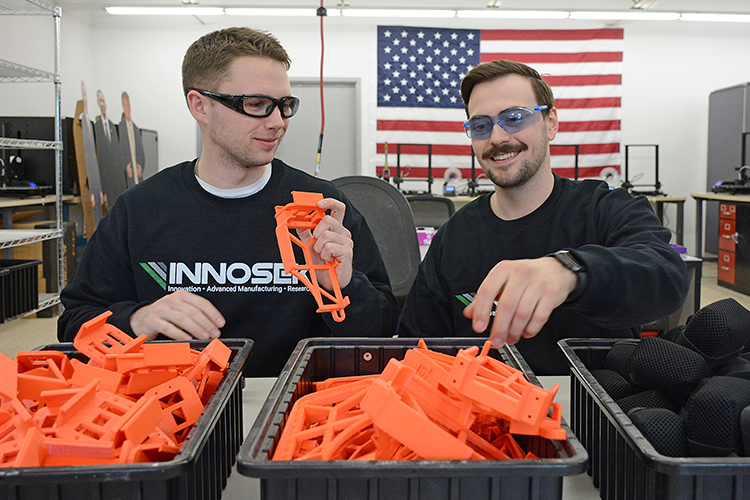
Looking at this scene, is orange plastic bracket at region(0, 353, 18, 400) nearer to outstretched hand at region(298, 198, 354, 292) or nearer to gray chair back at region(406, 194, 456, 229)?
outstretched hand at region(298, 198, 354, 292)

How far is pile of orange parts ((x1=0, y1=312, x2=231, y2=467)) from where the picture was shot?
611mm

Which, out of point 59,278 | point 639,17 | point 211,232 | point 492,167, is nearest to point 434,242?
point 492,167

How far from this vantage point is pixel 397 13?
6562 mm

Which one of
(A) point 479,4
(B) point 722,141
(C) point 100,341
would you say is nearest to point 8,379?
(C) point 100,341

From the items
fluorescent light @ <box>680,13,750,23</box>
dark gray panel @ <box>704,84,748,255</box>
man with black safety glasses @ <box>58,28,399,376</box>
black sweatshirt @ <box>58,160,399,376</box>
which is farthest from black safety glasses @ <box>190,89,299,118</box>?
dark gray panel @ <box>704,84,748,255</box>

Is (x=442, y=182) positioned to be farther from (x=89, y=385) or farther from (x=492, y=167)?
(x=89, y=385)

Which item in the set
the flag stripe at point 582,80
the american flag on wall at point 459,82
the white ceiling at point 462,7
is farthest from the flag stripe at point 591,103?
the white ceiling at point 462,7

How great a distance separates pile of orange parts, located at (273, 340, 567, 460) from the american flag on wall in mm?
6782

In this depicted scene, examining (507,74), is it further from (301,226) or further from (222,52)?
(301,226)

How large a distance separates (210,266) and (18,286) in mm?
2895

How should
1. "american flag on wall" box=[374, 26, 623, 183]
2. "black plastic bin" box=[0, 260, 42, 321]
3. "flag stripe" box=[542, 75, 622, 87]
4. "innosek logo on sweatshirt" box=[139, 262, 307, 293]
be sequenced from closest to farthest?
"innosek logo on sweatshirt" box=[139, 262, 307, 293], "black plastic bin" box=[0, 260, 42, 321], "american flag on wall" box=[374, 26, 623, 183], "flag stripe" box=[542, 75, 622, 87]

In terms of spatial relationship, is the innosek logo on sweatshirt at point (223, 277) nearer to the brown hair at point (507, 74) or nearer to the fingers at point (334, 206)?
the fingers at point (334, 206)

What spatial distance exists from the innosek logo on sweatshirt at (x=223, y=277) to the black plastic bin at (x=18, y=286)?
8.53 feet

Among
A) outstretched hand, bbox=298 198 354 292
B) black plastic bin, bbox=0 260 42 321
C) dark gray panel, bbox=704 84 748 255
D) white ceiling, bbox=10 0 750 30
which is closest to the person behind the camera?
outstretched hand, bbox=298 198 354 292
